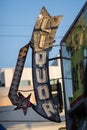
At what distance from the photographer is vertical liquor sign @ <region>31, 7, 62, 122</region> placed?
18.4 m

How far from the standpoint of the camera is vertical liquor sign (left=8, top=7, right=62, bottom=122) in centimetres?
1839

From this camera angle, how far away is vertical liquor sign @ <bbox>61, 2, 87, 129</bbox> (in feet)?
49.2

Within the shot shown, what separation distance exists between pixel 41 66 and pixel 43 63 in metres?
0.18

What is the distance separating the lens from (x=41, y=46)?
738 inches

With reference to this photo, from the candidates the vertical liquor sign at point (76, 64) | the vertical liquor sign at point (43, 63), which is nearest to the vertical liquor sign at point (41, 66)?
the vertical liquor sign at point (43, 63)

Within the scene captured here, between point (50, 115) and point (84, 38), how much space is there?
16.3 ft

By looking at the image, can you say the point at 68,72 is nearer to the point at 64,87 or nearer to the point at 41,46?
the point at 64,87

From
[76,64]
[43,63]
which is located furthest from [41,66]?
[76,64]

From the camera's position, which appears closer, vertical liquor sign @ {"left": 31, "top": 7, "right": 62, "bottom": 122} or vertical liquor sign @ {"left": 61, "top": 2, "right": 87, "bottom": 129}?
vertical liquor sign @ {"left": 61, "top": 2, "right": 87, "bottom": 129}

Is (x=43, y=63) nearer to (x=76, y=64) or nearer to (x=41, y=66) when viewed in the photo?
(x=41, y=66)

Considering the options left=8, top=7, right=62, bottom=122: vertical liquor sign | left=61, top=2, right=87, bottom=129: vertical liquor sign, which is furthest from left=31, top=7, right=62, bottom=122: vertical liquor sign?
left=61, top=2, right=87, bottom=129: vertical liquor sign

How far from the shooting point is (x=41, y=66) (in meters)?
18.5

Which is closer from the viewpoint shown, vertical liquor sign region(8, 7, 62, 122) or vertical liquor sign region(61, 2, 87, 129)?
vertical liquor sign region(61, 2, 87, 129)

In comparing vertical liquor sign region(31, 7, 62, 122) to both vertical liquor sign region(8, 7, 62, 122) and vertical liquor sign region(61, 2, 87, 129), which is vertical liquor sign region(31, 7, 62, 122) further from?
vertical liquor sign region(61, 2, 87, 129)
